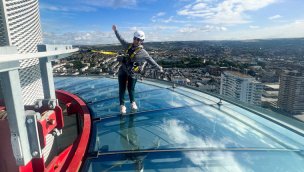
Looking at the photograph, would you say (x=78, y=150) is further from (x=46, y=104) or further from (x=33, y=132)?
(x=33, y=132)

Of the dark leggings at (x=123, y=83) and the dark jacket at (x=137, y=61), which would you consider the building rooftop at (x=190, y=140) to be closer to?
the dark leggings at (x=123, y=83)

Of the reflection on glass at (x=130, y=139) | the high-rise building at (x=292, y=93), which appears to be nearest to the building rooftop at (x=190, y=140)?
the reflection on glass at (x=130, y=139)

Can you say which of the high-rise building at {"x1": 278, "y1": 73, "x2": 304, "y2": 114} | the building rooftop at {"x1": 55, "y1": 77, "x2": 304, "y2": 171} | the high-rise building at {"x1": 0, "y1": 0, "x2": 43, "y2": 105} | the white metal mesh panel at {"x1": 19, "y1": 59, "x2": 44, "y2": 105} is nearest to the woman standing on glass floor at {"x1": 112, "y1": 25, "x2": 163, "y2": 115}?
the building rooftop at {"x1": 55, "y1": 77, "x2": 304, "y2": 171}

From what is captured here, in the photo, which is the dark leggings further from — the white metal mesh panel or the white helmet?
the white metal mesh panel

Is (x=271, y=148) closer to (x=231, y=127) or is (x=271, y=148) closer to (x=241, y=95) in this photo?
(x=231, y=127)

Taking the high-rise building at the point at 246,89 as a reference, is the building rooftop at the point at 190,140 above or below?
above

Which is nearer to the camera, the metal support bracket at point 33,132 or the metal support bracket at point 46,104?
the metal support bracket at point 33,132

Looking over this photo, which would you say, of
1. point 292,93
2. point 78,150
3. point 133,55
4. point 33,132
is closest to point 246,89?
point 292,93
